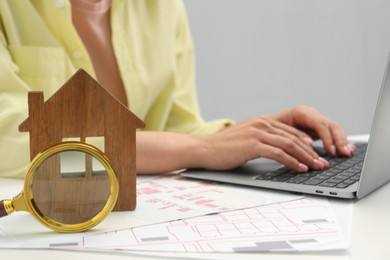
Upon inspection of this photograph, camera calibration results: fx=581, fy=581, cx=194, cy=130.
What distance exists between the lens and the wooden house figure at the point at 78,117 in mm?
638

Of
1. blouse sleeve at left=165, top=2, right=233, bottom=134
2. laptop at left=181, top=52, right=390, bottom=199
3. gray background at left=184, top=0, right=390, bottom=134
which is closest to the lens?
laptop at left=181, top=52, right=390, bottom=199

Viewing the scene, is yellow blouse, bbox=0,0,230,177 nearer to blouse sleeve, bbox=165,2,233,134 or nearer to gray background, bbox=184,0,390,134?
blouse sleeve, bbox=165,2,233,134

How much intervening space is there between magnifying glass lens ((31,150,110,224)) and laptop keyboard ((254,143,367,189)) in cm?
31

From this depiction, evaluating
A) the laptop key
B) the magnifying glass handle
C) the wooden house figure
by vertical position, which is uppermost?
the wooden house figure

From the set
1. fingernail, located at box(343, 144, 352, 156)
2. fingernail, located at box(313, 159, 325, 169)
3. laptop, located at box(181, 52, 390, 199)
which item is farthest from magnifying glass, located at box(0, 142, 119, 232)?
fingernail, located at box(343, 144, 352, 156)

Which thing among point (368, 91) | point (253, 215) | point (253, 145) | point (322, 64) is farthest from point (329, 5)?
point (253, 215)

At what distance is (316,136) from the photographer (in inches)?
44.9

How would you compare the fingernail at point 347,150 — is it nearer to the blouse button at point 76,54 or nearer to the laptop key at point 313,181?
the laptop key at point 313,181

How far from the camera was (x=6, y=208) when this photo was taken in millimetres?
603

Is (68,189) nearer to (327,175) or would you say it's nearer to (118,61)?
(327,175)

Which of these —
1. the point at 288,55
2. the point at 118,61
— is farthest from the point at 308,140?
the point at 288,55

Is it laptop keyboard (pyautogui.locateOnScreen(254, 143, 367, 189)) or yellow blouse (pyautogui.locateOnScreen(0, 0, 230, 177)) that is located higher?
yellow blouse (pyautogui.locateOnScreen(0, 0, 230, 177))

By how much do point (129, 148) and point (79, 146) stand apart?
0.31 feet

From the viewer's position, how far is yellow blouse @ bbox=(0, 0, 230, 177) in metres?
0.93
